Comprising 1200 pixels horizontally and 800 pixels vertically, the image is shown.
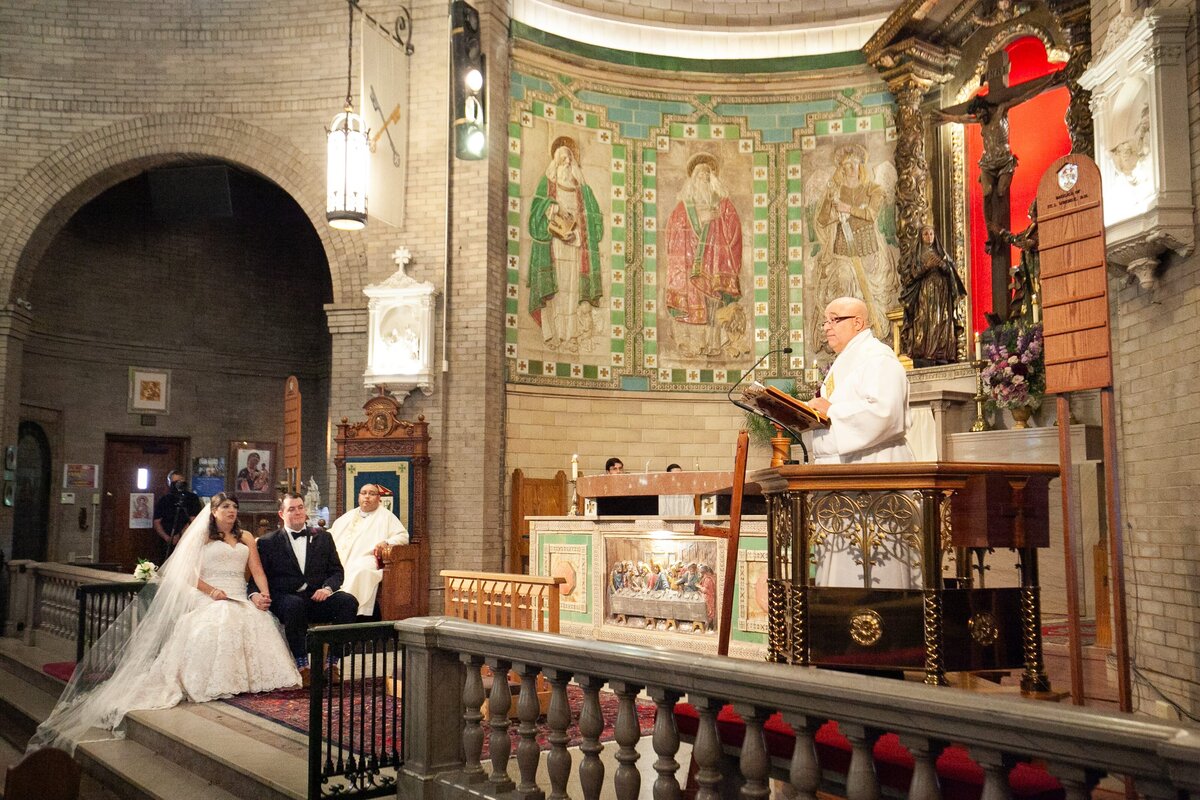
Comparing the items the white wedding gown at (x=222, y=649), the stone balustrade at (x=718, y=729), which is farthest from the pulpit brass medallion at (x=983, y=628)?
the white wedding gown at (x=222, y=649)

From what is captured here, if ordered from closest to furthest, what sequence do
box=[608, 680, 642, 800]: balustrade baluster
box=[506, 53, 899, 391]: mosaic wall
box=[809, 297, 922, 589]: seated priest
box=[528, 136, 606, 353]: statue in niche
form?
box=[608, 680, 642, 800]: balustrade baluster < box=[809, 297, 922, 589]: seated priest < box=[528, 136, 606, 353]: statue in niche < box=[506, 53, 899, 391]: mosaic wall

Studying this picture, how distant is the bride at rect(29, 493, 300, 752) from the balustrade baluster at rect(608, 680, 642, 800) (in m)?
4.60

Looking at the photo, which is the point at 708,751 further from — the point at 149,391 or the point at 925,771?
the point at 149,391

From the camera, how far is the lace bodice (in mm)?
7293

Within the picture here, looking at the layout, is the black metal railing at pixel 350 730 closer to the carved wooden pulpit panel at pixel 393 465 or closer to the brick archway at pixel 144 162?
the carved wooden pulpit panel at pixel 393 465

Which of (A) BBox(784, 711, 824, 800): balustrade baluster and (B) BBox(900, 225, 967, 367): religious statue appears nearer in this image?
(A) BBox(784, 711, 824, 800): balustrade baluster

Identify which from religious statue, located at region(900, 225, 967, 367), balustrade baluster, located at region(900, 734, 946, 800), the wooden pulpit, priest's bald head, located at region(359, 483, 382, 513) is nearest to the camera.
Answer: balustrade baluster, located at region(900, 734, 946, 800)

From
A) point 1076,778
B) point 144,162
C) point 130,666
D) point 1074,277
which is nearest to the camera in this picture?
point 1076,778

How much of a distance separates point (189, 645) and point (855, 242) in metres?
9.63

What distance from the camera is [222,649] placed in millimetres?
6953

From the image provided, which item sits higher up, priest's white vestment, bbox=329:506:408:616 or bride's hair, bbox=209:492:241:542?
bride's hair, bbox=209:492:241:542

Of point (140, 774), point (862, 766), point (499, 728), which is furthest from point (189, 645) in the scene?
point (862, 766)

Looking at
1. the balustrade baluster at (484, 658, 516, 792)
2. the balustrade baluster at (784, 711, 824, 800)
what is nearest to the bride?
the balustrade baluster at (484, 658, 516, 792)

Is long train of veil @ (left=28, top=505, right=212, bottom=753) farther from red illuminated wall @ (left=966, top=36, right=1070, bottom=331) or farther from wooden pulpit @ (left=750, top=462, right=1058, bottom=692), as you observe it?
red illuminated wall @ (left=966, top=36, right=1070, bottom=331)
